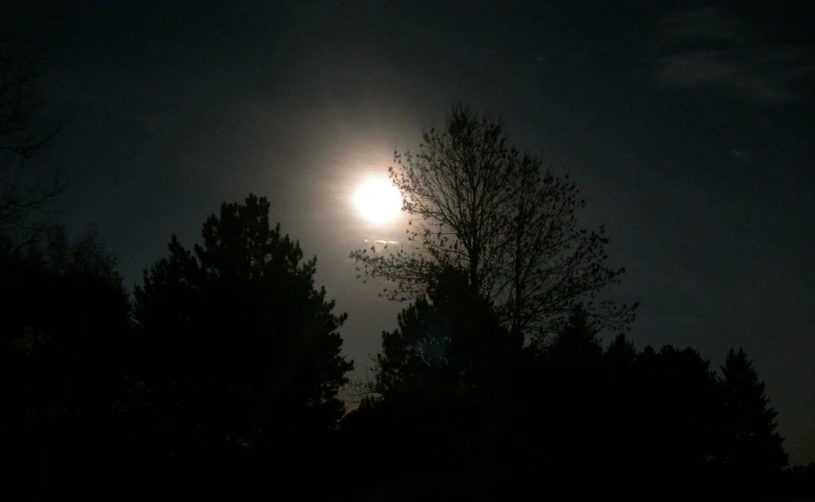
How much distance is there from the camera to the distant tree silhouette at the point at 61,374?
21922 millimetres

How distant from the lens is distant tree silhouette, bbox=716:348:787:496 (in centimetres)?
4759

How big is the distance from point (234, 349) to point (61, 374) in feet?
30.3

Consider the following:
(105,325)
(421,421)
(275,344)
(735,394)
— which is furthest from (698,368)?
(105,325)

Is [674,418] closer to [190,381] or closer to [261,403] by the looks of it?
[261,403]

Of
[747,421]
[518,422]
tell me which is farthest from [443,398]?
[747,421]

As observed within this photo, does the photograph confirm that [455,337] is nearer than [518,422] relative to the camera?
Yes

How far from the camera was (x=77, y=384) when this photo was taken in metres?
27.6

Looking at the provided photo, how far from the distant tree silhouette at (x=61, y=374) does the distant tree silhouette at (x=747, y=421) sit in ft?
129

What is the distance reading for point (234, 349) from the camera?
24312mm

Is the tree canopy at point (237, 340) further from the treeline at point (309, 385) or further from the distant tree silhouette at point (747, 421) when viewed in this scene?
the distant tree silhouette at point (747, 421)

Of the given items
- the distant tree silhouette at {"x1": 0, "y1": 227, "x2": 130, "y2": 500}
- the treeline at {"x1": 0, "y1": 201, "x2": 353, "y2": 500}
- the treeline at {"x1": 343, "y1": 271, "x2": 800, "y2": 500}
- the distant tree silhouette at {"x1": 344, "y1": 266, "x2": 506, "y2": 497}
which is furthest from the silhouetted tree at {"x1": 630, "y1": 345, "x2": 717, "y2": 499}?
the distant tree silhouette at {"x1": 0, "y1": 227, "x2": 130, "y2": 500}

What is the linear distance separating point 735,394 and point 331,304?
4335cm

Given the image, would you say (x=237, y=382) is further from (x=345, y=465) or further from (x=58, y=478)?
(x=58, y=478)

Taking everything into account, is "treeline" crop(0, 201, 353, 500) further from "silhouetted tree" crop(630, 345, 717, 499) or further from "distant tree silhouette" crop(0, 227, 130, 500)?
"silhouetted tree" crop(630, 345, 717, 499)
